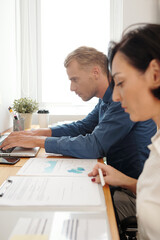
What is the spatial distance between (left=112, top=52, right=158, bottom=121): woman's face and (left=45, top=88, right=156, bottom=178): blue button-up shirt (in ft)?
1.36

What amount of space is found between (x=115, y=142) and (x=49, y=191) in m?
0.49

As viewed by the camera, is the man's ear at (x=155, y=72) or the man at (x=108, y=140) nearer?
the man's ear at (x=155, y=72)

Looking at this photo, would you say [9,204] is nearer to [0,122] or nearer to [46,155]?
[46,155]

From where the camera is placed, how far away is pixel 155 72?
638 mm

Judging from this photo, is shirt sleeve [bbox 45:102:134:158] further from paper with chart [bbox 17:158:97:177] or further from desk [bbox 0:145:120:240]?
desk [bbox 0:145:120:240]

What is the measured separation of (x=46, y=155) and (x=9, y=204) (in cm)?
56

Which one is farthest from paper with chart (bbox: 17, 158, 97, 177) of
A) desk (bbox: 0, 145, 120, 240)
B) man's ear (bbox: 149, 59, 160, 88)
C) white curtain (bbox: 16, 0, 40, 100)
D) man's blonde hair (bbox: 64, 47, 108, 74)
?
white curtain (bbox: 16, 0, 40, 100)

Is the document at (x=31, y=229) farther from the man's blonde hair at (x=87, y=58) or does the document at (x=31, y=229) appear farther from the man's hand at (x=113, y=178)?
the man's blonde hair at (x=87, y=58)

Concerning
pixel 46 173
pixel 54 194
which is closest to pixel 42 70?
pixel 46 173

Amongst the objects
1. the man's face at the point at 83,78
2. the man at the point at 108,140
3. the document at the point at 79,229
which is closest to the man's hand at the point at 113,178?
the man at the point at 108,140

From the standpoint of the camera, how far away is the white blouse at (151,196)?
593mm

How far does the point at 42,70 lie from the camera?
2.61 metres

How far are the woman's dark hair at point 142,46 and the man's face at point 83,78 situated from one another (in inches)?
28.0

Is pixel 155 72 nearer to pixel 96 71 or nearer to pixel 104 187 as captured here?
pixel 104 187
